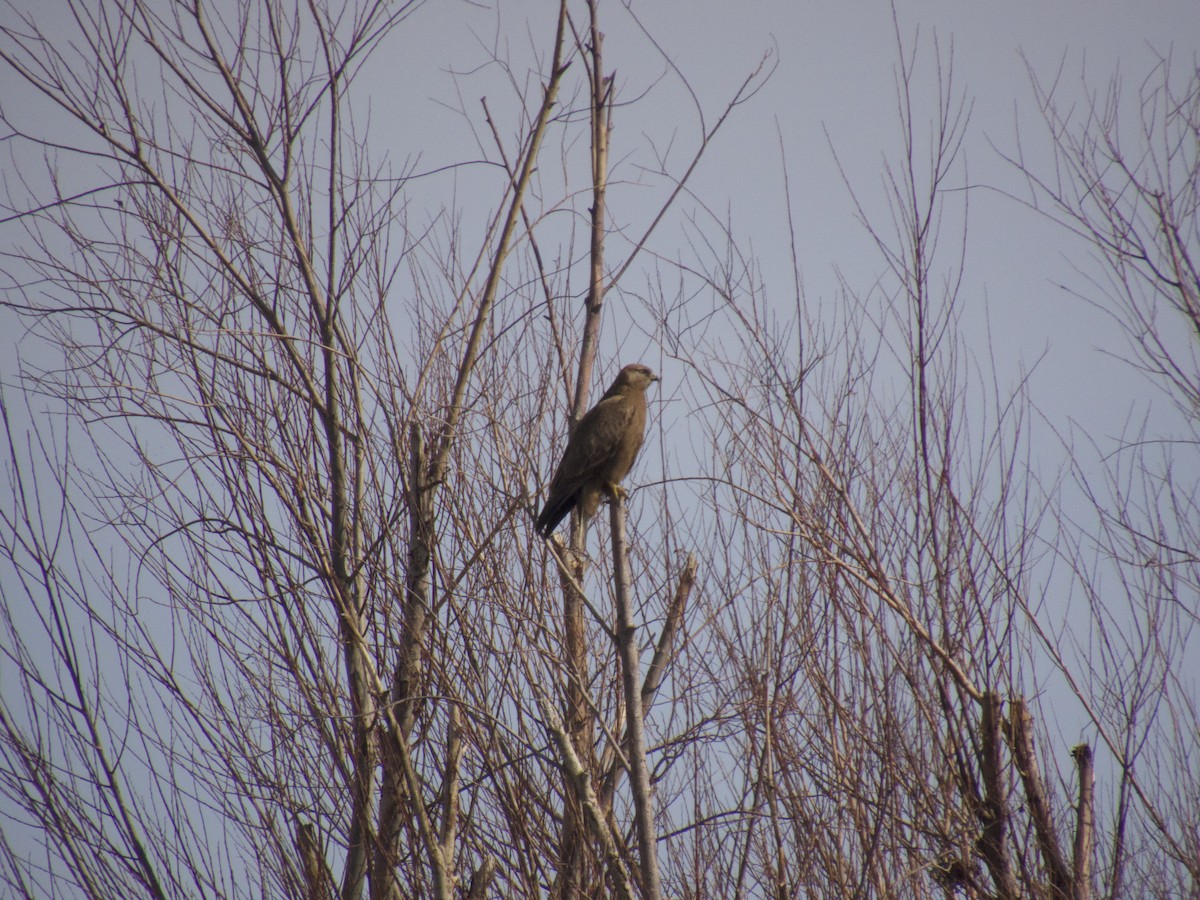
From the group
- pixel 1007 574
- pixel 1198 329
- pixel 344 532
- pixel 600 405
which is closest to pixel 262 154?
pixel 344 532

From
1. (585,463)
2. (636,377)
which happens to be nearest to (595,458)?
(585,463)

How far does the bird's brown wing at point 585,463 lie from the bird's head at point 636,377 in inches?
27.6

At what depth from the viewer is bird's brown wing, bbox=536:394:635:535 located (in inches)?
195

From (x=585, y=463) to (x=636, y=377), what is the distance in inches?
55.3

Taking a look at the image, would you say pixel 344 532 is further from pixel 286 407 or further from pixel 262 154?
pixel 262 154

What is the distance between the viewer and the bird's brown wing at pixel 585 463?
16.3ft

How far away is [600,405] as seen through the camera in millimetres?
5426

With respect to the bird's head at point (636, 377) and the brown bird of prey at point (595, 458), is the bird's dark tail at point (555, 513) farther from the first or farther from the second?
the bird's head at point (636, 377)

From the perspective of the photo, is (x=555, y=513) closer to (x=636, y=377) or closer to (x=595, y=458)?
(x=595, y=458)

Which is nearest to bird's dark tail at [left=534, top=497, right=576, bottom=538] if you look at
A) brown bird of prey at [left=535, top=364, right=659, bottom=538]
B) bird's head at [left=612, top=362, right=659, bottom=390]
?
brown bird of prey at [left=535, top=364, right=659, bottom=538]

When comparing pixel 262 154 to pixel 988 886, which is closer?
pixel 988 886

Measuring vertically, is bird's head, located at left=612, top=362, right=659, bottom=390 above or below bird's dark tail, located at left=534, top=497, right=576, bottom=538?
above

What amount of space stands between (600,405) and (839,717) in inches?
82.3

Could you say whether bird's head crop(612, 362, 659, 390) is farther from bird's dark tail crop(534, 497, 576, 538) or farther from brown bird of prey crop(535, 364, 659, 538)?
bird's dark tail crop(534, 497, 576, 538)
